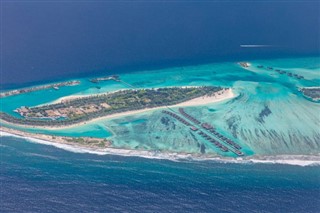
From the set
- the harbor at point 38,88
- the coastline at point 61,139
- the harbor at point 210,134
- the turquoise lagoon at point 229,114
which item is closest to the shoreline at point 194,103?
the turquoise lagoon at point 229,114

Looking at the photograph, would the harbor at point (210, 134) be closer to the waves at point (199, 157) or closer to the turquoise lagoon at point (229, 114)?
the turquoise lagoon at point (229, 114)

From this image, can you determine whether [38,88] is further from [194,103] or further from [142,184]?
[142,184]

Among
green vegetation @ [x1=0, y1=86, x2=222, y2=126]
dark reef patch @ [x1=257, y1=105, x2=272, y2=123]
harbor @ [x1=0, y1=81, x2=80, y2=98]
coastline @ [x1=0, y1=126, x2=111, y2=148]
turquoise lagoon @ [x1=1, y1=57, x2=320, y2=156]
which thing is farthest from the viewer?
harbor @ [x1=0, y1=81, x2=80, y2=98]

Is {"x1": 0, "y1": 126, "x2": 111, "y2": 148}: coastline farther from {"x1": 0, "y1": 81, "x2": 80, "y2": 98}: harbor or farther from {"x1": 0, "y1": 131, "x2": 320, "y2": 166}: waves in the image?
{"x1": 0, "y1": 81, "x2": 80, "y2": 98}: harbor

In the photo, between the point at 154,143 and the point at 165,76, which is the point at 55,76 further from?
the point at 154,143

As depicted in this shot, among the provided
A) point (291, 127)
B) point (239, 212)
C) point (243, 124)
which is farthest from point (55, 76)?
point (239, 212)

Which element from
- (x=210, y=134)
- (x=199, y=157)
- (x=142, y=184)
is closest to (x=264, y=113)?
(x=210, y=134)

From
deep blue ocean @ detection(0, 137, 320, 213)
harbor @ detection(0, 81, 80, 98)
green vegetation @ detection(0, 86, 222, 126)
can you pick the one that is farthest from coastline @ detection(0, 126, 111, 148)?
harbor @ detection(0, 81, 80, 98)
